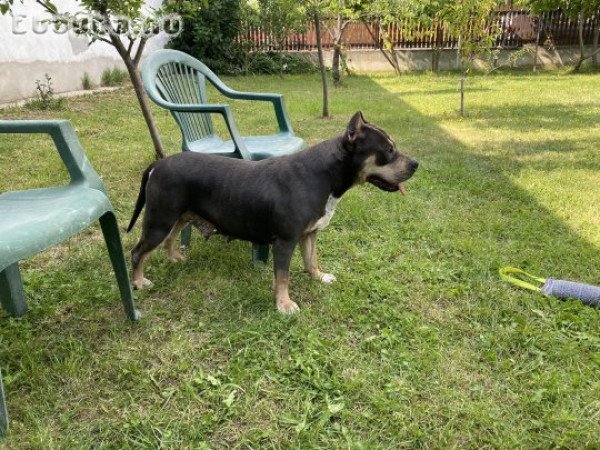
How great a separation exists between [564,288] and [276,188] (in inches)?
70.8

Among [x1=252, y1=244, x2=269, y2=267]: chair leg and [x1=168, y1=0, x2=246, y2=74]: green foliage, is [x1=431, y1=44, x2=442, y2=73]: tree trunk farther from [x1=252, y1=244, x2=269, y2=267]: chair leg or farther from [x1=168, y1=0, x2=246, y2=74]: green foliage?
[x1=252, y1=244, x2=269, y2=267]: chair leg

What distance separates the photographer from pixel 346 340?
261 centimetres

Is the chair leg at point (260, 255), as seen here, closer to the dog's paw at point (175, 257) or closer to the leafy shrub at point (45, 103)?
the dog's paw at point (175, 257)

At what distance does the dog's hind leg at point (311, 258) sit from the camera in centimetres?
315

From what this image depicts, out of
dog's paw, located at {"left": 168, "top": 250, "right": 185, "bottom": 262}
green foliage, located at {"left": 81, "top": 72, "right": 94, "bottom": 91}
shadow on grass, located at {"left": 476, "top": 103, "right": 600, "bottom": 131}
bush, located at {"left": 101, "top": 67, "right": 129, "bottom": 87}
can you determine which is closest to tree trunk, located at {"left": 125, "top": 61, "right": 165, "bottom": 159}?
dog's paw, located at {"left": 168, "top": 250, "right": 185, "bottom": 262}

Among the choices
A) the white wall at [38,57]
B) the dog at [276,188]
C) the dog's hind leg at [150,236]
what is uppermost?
the white wall at [38,57]

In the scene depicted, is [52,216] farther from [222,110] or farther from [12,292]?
[222,110]

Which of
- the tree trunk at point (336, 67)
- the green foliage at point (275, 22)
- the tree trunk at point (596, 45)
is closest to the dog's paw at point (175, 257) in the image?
the tree trunk at point (336, 67)

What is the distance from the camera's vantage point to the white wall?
8469 millimetres

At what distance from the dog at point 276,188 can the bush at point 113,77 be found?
988 cm

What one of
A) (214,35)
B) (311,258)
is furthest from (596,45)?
(311,258)

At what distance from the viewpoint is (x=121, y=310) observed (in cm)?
286

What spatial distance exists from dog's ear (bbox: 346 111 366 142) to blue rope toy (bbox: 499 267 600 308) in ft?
4.54

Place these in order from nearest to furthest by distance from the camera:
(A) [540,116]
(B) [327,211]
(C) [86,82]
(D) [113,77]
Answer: (B) [327,211] < (A) [540,116] < (C) [86,82] < (D) [113,77]
